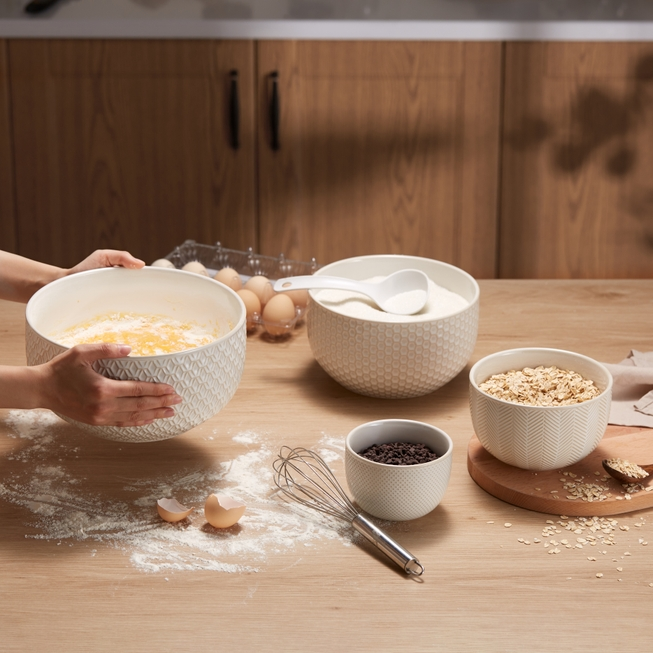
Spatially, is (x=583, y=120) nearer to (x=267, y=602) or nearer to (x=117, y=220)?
(x=117, y=220)

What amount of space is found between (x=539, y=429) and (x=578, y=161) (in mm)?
1662

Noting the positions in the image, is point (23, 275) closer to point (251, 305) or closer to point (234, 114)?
point (251, 305)

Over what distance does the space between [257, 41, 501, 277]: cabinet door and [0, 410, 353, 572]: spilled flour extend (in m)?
1.46

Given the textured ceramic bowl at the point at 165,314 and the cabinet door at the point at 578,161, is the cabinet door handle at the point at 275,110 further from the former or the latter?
the textured ceramic bowl at the point at 165,314

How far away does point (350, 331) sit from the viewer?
1.18 metres

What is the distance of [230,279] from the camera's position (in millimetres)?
1482

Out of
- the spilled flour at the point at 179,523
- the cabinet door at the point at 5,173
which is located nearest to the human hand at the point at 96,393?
the spilled flour at the point at 179,523

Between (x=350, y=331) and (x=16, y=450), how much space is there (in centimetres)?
47

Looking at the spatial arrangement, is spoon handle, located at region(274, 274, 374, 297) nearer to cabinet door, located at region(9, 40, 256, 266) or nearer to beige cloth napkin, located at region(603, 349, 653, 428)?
beige cloth napkin, located at region(603, 349, 653, 428)

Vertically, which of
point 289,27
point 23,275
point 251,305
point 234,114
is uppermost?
point 289,27

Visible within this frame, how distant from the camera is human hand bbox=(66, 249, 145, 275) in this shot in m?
1.16

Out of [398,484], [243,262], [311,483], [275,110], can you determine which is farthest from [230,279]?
[275,110]

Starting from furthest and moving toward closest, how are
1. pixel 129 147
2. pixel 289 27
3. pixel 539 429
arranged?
pixel 129 147 < pixel 289 27 < pixel 539 429

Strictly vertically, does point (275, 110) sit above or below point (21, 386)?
above
